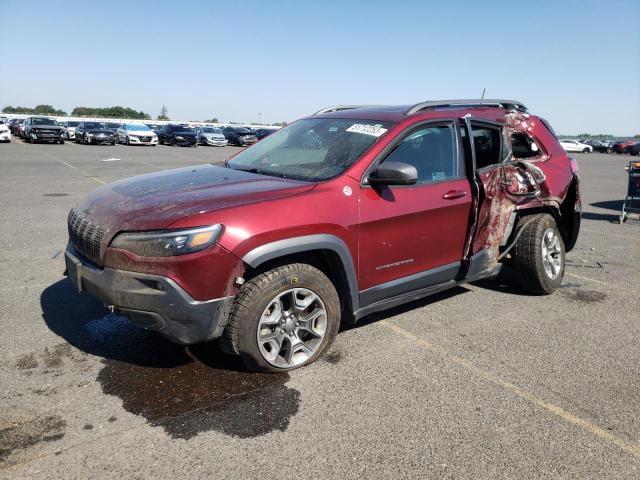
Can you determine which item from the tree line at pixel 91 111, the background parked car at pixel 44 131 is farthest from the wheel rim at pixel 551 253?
the tree line at pixel 91 111

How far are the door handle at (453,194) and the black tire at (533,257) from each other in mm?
1137

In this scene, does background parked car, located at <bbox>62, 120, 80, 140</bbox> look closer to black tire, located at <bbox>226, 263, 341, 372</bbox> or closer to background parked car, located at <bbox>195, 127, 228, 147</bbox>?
background parked car, located at <bbox>195, 127, 228, 147</bbox>

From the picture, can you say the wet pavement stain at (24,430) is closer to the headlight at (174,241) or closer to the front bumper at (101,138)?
the headlight at (174,241)

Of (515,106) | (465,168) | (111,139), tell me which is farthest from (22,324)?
(111,139)

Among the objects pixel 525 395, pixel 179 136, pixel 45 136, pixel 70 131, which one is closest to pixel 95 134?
pixel 45 136

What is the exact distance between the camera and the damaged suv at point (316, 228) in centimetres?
298

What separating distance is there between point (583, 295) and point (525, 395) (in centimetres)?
255

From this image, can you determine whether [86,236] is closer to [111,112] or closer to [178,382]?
[178,382]

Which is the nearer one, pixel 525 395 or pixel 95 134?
pixel 525 395

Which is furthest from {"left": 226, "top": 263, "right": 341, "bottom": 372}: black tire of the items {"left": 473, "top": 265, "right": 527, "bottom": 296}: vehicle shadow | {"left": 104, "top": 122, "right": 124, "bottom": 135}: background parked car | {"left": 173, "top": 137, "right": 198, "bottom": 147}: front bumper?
{"left": 173, "top": 137, "right": 198, "bottom": 147}: front bumper

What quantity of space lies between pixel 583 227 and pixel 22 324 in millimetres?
8954

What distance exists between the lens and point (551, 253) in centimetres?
520

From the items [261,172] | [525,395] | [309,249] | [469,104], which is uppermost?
[469,104]

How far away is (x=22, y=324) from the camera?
13.3ft
